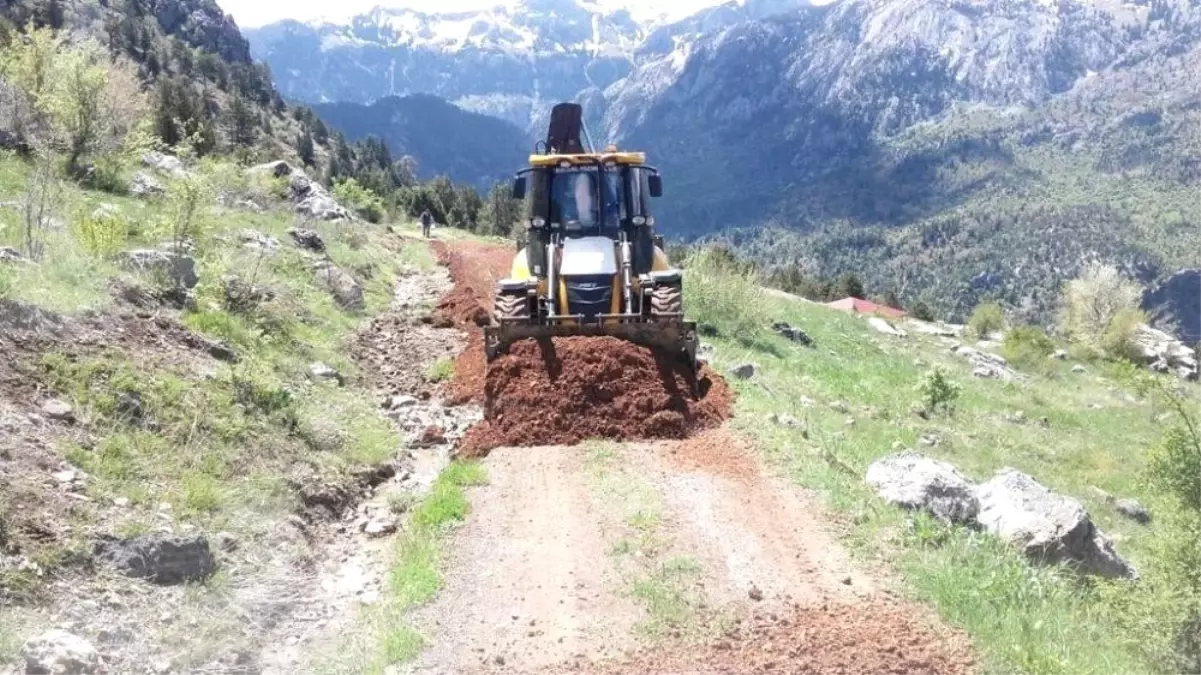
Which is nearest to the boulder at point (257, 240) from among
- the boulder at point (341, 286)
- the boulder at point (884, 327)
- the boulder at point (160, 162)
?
the boulder at point (341, 286)

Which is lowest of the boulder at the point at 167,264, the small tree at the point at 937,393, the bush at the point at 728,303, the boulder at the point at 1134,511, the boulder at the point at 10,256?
the boulder at the point at 1134,511

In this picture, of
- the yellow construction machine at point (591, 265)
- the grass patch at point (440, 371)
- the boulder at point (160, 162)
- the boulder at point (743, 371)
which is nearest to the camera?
the yellow construction machine at point (591, 265)

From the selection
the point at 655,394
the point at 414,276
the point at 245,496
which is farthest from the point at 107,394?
the point at 414,276

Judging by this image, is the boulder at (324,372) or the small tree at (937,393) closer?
the boulder at (324,372)

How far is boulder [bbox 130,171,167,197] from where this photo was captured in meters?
21.6

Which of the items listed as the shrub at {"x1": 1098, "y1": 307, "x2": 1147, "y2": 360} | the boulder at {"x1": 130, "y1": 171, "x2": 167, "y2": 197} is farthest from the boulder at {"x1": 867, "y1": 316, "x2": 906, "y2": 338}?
the boulder at {"x1": 130, "y1": 171, "x2": 167, "y2": 197}

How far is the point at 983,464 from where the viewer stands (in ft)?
53.4

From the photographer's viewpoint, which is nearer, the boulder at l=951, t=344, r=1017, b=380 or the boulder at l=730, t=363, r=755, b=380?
the boulder at l=730, t=363, r=755, b=380

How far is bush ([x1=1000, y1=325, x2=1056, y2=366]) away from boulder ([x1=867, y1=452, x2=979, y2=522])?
105ft

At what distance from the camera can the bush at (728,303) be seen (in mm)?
25844

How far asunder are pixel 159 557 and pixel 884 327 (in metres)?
40.1

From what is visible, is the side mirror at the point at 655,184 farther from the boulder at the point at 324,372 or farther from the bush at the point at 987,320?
the bush at the point at 987,320

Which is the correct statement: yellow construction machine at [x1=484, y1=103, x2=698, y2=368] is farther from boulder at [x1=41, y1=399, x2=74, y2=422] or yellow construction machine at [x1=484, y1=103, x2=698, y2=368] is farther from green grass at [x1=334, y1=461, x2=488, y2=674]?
boulder at [x1=41, y1=399, x2=74, y2=422]

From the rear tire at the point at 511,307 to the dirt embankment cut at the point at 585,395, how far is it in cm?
89
